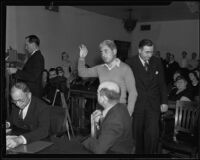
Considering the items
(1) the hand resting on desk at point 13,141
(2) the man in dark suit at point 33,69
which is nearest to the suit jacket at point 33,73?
(2) the man in dark suit at point 33,69

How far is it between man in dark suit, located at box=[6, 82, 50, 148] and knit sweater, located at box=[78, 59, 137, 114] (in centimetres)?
28

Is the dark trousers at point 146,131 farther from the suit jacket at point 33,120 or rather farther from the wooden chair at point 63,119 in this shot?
the suit jacket at point 33,120

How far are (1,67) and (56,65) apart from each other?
27 centimetres

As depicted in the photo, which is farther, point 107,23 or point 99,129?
point 107,23

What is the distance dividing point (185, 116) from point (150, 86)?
263 millimetres

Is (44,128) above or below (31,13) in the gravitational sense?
below

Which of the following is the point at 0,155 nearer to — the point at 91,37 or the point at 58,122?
the point at 58,122

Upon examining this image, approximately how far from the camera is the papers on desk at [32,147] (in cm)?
148

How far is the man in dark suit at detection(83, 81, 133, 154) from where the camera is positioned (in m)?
1.43

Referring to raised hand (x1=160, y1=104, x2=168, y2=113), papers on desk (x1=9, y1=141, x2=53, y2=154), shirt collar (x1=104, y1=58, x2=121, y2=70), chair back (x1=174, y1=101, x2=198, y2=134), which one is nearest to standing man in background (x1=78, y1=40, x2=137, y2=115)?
shirt collar (x1=104, y1=58, x2=121, y2=70)

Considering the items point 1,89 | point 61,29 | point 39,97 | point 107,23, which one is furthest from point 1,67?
point 107,23

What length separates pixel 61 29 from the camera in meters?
1.58

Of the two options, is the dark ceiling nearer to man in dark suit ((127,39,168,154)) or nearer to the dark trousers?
man in dark suit ((127,39,168,154))

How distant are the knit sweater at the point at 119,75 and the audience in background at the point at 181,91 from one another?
0.20m
